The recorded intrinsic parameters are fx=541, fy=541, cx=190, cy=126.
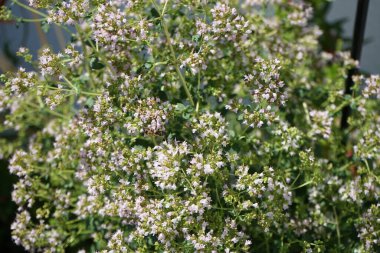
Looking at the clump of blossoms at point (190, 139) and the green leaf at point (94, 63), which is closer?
the clump of blossoms at point (190, 139)

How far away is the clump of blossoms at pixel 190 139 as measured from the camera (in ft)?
4.62

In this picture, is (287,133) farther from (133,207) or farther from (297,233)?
(133,207)

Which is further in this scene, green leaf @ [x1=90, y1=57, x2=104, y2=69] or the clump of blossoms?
green leaf @ [x1=90, y1=57, x2=104, y2=69]

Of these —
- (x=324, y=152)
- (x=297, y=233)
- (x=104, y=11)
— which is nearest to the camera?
(x=104, y=11)

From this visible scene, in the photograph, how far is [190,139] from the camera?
153cm

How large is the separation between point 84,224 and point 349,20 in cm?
208

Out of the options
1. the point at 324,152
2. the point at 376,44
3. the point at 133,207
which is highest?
the point at 376,44

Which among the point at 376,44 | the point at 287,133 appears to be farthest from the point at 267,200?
the point at 376,44

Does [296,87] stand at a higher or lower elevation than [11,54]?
lower

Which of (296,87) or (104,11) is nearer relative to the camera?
(104,11)

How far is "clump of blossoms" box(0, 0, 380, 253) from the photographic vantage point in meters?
1.41

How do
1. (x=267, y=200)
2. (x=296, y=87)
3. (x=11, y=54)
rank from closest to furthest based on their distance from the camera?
1. (x=267, y=200)
2. (x=296, y=87)
3. (x=11, y=54)

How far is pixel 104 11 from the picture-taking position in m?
1.42

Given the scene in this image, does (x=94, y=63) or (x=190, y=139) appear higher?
(x=94, y=63)
